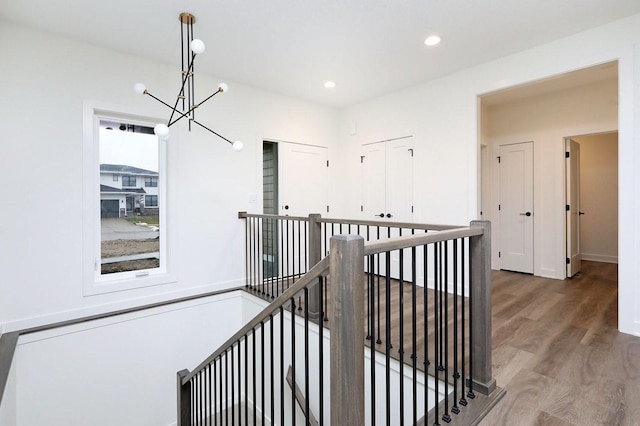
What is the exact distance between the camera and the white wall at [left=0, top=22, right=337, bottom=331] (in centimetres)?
273

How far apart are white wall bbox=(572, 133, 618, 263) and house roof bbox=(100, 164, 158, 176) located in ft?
22.5

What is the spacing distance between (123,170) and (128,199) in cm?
32

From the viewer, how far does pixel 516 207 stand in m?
4.96

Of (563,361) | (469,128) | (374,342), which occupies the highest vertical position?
(469,128)

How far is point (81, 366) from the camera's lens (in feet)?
9.93

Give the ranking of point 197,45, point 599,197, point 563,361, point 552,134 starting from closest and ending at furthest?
point 563,361 → point 197,45 → point 552,134 → point 599,197

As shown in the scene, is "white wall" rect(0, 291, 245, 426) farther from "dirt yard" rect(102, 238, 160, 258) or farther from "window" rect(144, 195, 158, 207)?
"window" rect(144, 195, 158, 207)

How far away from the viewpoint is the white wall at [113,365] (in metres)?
2.79

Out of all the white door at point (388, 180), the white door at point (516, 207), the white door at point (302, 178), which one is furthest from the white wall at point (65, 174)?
the white door at point (516, 207)

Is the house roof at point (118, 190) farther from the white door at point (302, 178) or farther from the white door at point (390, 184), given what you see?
the white door at point (390, 184)

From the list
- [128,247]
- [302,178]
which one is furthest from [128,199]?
[302,178]

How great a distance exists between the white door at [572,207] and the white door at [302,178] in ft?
11.5

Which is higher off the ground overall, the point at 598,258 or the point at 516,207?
the point at 516,207

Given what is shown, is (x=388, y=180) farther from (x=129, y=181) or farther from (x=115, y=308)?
(x=115, y=308)
